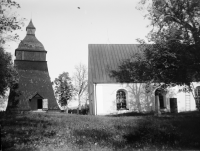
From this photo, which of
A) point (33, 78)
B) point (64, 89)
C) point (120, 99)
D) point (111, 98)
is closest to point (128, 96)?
point (120, 99)

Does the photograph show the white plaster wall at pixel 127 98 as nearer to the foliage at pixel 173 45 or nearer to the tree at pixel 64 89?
the foliage at pixel 173 45

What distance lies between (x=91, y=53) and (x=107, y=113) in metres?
9.31

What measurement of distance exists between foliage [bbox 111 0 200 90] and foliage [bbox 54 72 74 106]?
42363 millimetres

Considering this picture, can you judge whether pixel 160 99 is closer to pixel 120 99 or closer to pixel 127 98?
pixel 127 98

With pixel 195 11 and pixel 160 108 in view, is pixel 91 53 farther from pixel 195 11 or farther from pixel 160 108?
pixel 195 11

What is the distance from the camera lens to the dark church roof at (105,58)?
25.9 m

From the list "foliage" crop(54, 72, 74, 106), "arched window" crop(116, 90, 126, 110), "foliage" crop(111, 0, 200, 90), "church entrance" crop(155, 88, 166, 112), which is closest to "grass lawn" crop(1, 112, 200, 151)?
"foliage" crop(111, 0, 200, 90)

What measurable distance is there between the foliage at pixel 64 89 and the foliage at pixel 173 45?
42.4 metres

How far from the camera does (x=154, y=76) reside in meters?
19.2

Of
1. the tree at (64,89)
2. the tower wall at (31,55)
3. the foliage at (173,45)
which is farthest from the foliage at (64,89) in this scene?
the foliage at (173,45)

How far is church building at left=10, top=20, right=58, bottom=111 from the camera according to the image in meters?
35.3

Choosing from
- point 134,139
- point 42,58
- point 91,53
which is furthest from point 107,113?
point 42,58

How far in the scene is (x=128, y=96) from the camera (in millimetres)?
25891

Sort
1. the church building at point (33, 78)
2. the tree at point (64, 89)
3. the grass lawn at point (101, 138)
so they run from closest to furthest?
1. the grass lawn at point (101, 138)
2. the church building at point (33, 78)
3. the tree at point (64, 89)
